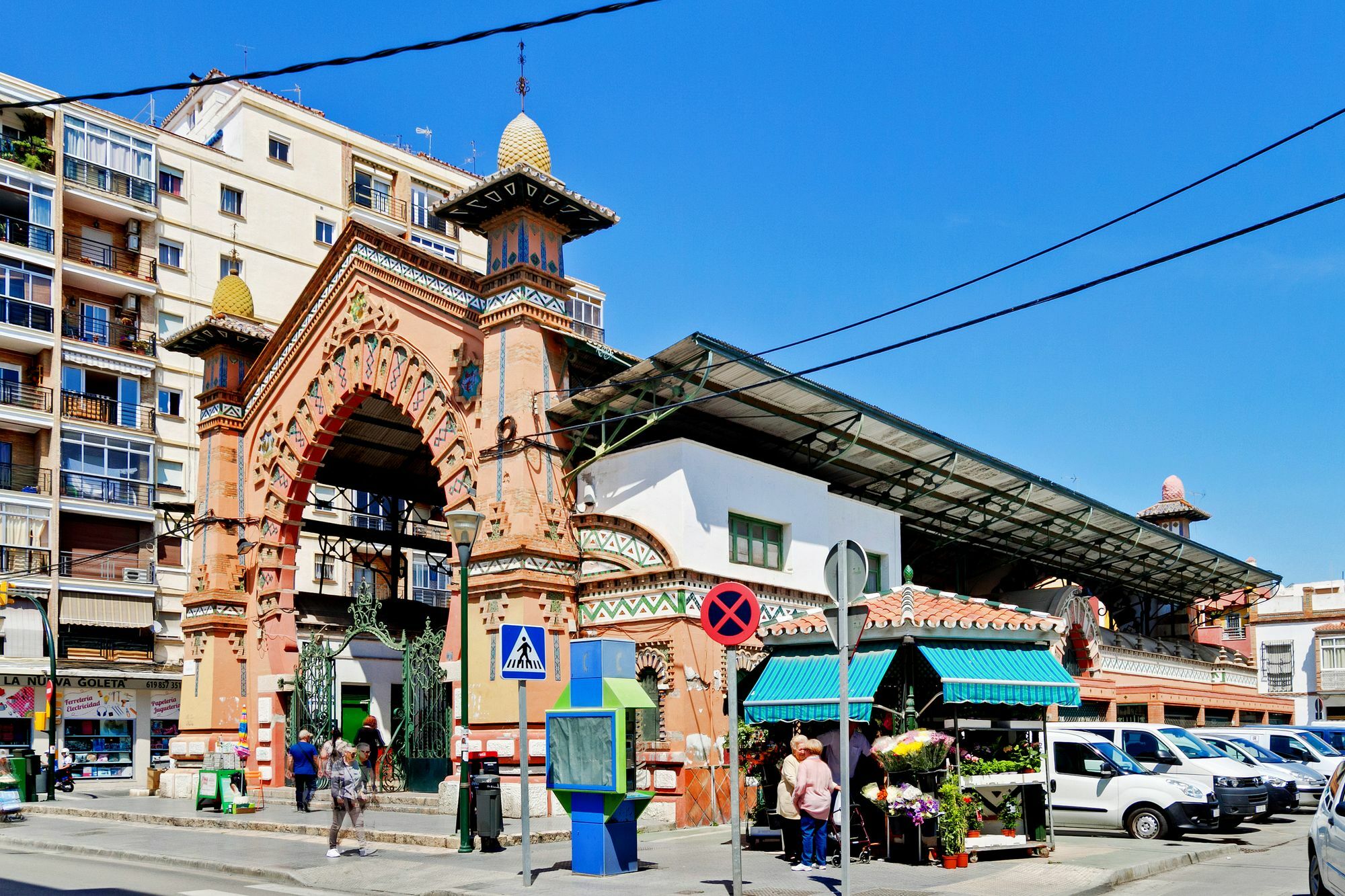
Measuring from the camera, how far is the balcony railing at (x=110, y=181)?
46188 millimetres

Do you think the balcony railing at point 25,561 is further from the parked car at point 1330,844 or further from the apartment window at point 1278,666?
the apartment window at point 1278,666

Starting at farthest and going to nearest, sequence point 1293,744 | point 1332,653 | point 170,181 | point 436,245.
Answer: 1. point 436,245
2. point 1332,653
3. point 170,181
4. point 1293,744

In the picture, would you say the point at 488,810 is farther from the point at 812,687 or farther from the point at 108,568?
the point at 108,568

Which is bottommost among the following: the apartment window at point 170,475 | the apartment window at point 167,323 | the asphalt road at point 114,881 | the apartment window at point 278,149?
the asphalt road at point 114,881

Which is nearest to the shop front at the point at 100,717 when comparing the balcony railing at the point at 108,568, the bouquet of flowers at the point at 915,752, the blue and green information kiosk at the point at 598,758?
the balcony railing at the point at 108,568

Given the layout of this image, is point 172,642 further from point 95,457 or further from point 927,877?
point 927,877

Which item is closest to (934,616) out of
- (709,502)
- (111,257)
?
(709,502)

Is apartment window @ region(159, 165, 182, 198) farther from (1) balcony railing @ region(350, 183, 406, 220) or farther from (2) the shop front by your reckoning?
(2) the shop front

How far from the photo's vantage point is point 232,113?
52.6 m

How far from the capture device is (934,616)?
16516mm

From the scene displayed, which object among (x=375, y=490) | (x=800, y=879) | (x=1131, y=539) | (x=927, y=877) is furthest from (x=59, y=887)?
(x=1131, y=539)

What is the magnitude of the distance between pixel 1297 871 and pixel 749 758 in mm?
6935

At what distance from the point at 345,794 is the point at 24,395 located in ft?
106

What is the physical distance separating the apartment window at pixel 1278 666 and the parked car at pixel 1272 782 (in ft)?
110
